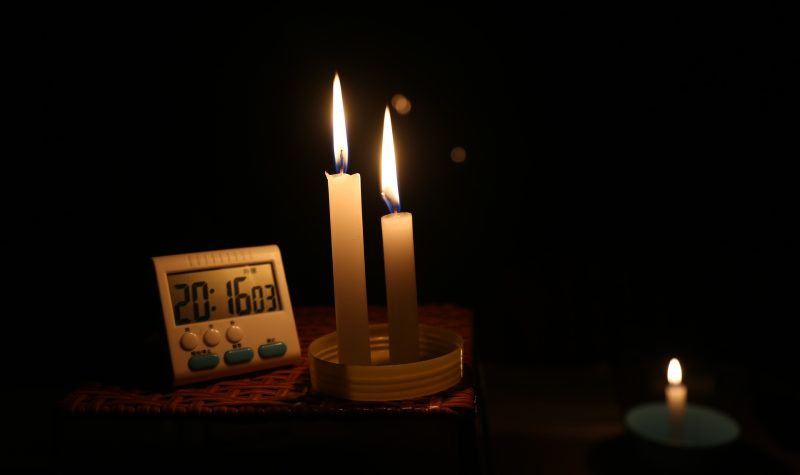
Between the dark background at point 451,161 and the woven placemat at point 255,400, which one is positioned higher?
the dark background at point 451,161

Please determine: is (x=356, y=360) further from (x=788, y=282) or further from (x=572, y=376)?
(x=788, y=282)

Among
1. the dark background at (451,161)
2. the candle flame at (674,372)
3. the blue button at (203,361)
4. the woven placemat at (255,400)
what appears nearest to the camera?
the woven placemat at (255,400)

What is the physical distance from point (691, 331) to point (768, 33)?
1.97ft

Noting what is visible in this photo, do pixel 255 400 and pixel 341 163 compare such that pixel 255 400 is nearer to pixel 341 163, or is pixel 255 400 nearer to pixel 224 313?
pixel 224 313

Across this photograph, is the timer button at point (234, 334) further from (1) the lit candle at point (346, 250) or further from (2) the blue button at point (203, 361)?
(1) the lit candle at point (346, 250)

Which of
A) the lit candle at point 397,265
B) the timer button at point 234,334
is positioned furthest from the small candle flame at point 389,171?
the timer button at point 234,334

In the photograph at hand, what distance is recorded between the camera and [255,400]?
77cm

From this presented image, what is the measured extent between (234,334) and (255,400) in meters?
0.13

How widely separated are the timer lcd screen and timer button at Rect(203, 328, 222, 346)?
0.02 metres

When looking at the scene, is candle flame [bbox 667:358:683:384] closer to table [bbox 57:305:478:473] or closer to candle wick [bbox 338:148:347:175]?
table [bbox 57:305:478:473]

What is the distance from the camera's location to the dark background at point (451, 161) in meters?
1.29

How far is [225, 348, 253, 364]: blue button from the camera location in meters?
0.86

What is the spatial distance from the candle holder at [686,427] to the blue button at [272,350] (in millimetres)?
633

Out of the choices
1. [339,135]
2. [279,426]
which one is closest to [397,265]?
[339,135]
